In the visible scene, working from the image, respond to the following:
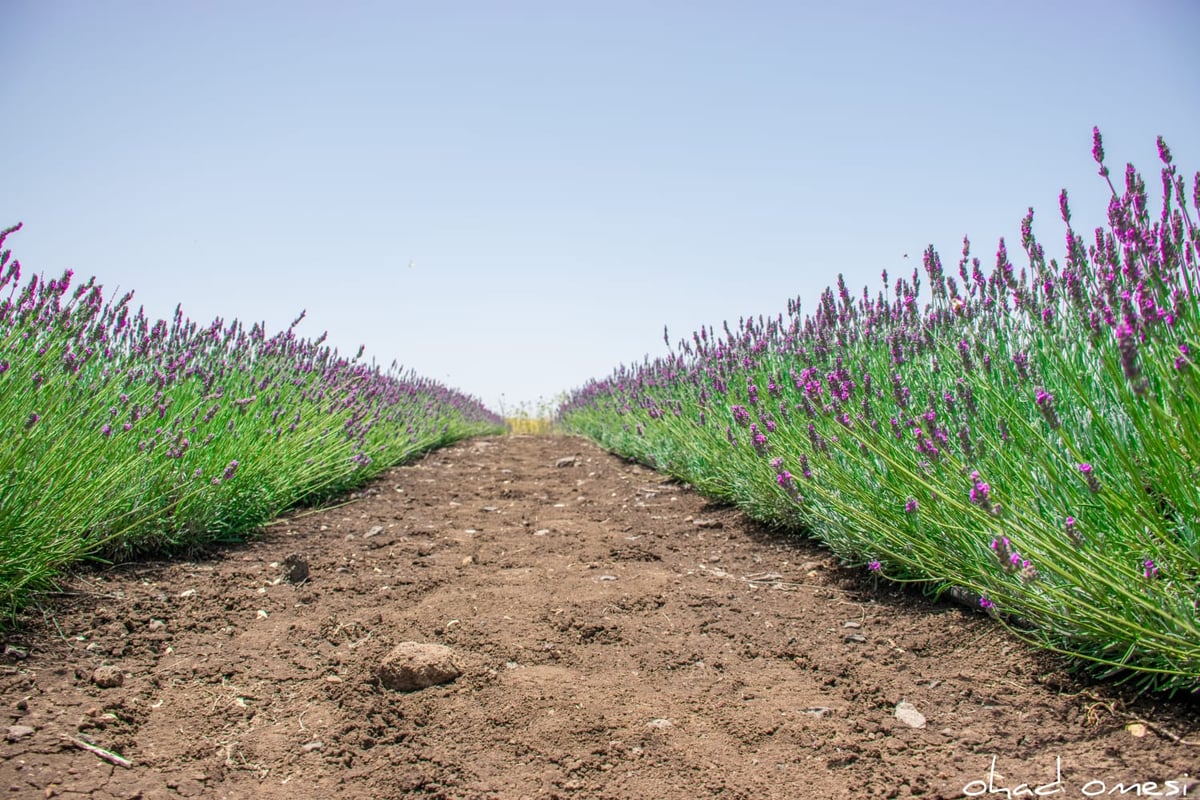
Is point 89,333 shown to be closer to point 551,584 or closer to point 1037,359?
point 551,584

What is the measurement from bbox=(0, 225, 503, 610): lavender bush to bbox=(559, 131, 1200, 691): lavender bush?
7.86ft

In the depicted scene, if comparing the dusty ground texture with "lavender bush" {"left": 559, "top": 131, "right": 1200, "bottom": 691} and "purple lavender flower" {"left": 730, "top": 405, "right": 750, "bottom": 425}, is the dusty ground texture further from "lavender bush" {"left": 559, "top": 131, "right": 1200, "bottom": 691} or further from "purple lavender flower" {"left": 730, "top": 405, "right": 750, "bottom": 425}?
"purple lavender flower" {"left": 730, "top": 405, "right": 750, "bottom": 425}

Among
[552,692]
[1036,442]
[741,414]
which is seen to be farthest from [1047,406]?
[741,414]

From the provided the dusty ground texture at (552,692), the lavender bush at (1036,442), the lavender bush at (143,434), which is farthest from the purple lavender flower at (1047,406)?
the lavender bush at (143,434)

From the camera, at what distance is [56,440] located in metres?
2.81

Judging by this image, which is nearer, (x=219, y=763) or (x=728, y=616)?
(x=219, y=763)

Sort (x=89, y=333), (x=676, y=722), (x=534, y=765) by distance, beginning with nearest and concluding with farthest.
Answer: (x=534, y=765) → (x=676, y=722) → (x=89, y=333)

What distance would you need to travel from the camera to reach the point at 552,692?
6.94 feet

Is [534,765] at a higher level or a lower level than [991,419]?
lower

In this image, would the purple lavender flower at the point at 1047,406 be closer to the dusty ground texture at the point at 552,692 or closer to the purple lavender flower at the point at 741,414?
the dusty ground texture at the point at 552,692

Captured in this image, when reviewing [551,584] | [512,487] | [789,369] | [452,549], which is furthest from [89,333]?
[789,369]

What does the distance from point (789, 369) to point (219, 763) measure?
3164 mm

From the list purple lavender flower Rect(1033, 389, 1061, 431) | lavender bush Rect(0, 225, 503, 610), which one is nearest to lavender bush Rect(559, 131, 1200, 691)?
purple lavender flower Rect(1033, 389, 1061, 431)

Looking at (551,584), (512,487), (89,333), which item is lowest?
(551,584)
